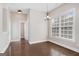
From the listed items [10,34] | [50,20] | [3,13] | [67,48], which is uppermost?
[3,13]

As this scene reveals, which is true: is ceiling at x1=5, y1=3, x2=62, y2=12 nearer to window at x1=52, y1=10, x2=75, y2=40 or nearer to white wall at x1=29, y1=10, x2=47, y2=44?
white wall at x1=29, y1=10, x2=47, y2=44

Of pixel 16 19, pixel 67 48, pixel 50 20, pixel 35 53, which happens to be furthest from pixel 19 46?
pixel 67 48

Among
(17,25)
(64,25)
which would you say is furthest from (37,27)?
(64,25)

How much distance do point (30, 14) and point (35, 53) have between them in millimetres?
935

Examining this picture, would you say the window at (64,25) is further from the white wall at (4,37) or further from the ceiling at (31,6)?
the white wall at (4,37)

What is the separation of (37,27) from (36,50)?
554 millimetres

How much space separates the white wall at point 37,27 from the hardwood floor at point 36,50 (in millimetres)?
147

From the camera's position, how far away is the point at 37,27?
2.22m

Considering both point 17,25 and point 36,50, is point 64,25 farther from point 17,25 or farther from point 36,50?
point 17,25

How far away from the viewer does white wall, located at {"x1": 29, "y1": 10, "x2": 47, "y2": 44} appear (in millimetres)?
2191

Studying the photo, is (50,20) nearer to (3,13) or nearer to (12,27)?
(12,27)

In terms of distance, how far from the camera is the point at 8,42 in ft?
6.82

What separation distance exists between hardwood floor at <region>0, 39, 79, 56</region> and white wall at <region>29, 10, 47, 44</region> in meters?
0.15

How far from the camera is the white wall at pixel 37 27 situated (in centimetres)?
219
